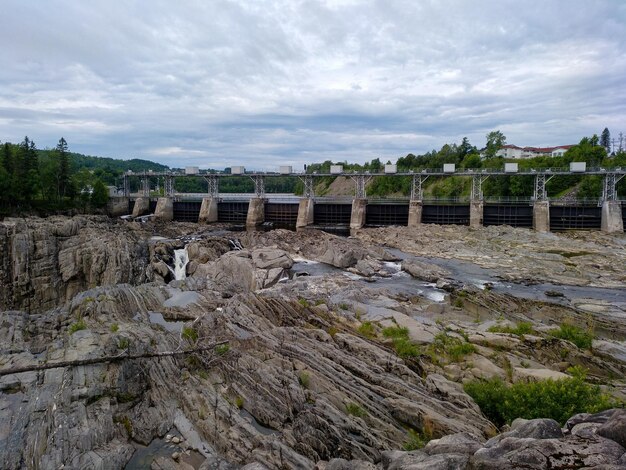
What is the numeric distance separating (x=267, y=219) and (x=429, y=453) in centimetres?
6175

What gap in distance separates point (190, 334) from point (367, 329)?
9588mm

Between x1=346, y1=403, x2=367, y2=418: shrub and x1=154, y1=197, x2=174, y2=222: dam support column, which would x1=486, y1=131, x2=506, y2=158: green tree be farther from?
x1=346, y1=403, x2=367, y2=418: shrub

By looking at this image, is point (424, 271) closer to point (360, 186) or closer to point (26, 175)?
point (360, 186)

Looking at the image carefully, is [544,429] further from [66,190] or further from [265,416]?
[66,190]

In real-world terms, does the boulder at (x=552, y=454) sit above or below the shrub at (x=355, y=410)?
above

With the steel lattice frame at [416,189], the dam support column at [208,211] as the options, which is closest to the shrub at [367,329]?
the steel lattice frame at [416,189]

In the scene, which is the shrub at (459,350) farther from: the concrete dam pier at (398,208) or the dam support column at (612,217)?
the dam support column at (612,217)

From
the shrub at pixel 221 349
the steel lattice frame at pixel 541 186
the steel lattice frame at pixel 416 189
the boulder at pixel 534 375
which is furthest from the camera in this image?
the steel lattice frame at pixel 416 189

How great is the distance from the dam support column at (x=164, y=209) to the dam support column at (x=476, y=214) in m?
49.8

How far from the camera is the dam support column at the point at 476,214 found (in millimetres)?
61000

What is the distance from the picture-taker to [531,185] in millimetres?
82938

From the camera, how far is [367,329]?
22.6m

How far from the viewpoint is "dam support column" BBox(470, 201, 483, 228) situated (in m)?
61.0

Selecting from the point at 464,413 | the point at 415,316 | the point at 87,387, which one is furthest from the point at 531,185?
the point at 87,387
